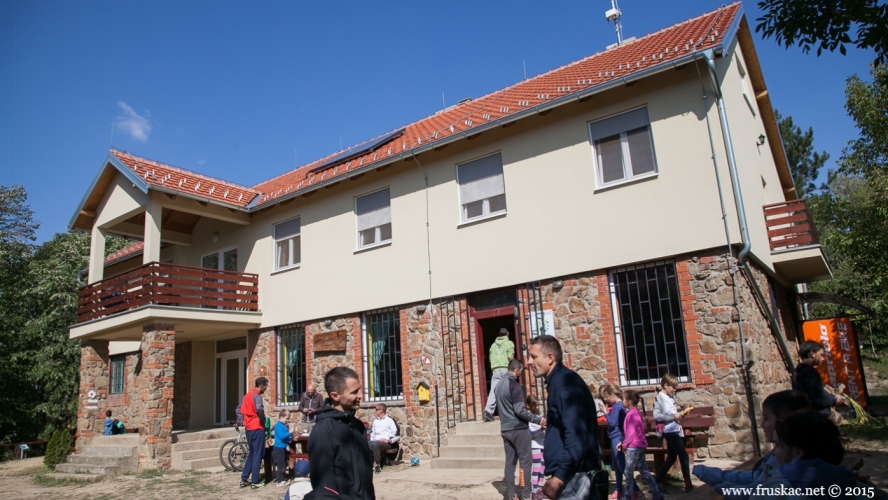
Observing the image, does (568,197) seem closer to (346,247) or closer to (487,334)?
(487,334)

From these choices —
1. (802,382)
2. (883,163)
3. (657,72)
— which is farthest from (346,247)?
(883,163)

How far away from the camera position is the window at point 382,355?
14.0 m

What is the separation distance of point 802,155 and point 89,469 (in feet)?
129

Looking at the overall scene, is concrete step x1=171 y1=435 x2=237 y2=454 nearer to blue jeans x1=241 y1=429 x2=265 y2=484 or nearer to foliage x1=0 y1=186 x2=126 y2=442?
blue jeans x1=241 y1=429 x2=265 y2=484

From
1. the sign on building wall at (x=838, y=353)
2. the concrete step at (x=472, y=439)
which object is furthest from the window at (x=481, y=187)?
the sign on building wall at (x=838, y=353)

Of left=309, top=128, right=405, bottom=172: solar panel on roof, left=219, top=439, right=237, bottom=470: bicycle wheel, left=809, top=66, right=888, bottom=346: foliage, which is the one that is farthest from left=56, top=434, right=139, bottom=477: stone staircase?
left=809, top=66, right=888, bottom=346: foliage

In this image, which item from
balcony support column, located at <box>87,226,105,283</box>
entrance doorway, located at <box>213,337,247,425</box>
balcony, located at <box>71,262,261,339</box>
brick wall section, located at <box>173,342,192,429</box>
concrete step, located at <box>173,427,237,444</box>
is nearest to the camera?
concrete step, located at <box>173,427,237,444</box>

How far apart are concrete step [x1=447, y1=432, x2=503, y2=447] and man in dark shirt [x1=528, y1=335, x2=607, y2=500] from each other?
23.8ft

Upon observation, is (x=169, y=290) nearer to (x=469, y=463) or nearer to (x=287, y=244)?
(x=287, y=244)

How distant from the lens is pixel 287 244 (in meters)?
16.7

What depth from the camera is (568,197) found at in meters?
11.7

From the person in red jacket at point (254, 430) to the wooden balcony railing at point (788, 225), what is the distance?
33.8ft

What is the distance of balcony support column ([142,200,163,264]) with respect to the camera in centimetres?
1555

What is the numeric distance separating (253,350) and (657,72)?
1231cm
